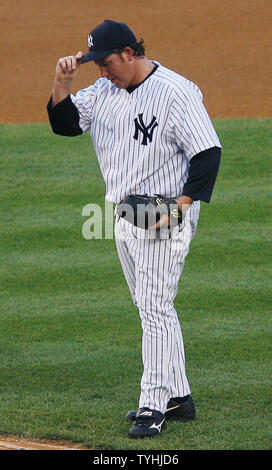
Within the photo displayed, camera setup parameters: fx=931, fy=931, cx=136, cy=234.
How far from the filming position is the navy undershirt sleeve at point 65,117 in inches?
159

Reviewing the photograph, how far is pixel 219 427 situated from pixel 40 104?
8440 millimetres

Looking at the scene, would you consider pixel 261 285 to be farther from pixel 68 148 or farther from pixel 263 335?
pixel 68 148

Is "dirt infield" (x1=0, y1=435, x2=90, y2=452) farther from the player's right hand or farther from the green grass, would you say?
the player's right hand

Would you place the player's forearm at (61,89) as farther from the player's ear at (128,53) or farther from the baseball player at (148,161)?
the player's ear at (128,53)

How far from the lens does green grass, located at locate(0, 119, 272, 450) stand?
4.18m

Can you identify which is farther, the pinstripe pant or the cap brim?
the pinstripe pant

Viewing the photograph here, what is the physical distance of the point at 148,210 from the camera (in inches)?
154

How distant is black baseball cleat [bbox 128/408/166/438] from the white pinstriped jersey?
0.92 meters

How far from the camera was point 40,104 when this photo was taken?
1195 cm

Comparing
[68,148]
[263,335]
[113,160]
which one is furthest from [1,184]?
[113,160]

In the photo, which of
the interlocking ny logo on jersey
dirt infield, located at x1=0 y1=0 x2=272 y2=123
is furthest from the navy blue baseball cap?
dirt infield, located at x1=0 y1=0 x2=272 y2=123

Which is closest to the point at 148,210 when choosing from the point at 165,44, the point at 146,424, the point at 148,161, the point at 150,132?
the point at 148,161

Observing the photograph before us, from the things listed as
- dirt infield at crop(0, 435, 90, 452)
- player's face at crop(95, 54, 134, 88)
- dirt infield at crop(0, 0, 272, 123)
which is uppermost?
dirt infield at crop(0, 0, 272, 123)

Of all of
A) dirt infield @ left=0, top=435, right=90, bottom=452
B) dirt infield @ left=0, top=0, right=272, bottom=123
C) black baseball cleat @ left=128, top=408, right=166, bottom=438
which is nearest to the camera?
dirt infield @ left=0, top=435, right=90, bottom=452
